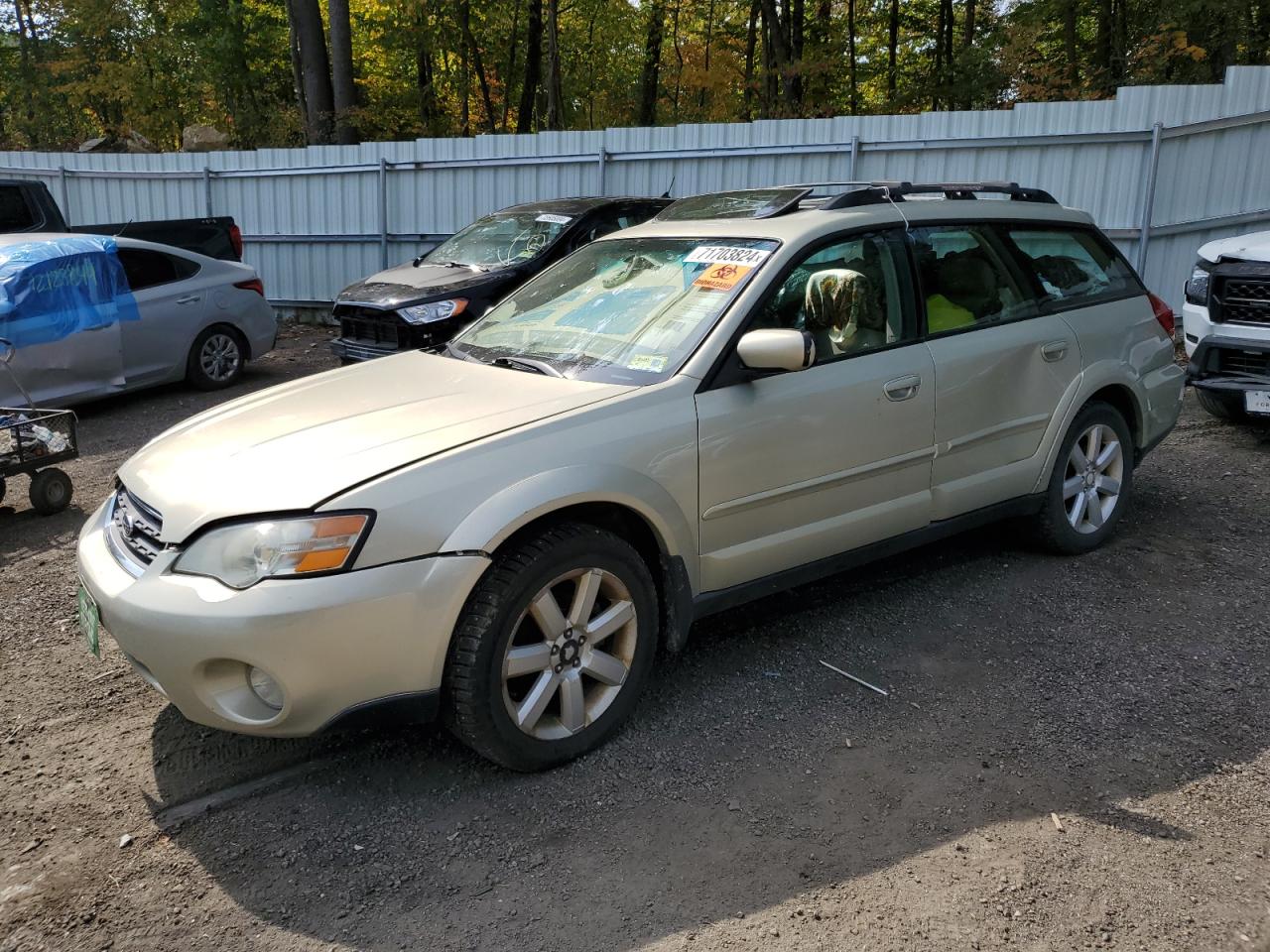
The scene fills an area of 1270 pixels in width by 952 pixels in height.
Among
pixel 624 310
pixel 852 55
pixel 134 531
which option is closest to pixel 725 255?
pixel 624 310

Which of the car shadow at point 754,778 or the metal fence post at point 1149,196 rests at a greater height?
the metal fence post at point 1149,196

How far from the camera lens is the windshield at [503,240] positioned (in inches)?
384

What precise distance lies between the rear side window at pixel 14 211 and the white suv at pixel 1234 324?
1065 cm

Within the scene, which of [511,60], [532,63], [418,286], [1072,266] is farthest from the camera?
[511,60]

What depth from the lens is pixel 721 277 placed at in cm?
397

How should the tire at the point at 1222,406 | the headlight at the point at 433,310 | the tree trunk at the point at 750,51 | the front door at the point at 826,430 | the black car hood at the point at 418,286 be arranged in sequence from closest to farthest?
the front door at the point at 826,430
the tire at the point at 1222,406
the headlight at the point at 433,310
the black car hood at the point at 418,286
the tree trunk at the point at 750,51

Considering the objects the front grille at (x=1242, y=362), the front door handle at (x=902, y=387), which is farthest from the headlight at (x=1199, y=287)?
the front door handle at (x=902, y=387)

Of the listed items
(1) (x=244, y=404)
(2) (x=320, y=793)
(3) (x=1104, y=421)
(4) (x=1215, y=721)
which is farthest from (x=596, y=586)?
(3) (x=1104, y=421)

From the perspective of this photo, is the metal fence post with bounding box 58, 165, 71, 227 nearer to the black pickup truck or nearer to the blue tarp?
the black pickup truck

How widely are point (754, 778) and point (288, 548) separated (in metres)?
1.58

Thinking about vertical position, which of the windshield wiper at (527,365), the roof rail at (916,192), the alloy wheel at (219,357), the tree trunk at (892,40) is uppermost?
the tree trunk at (892,40)

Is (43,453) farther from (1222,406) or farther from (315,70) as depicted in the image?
(315,70)

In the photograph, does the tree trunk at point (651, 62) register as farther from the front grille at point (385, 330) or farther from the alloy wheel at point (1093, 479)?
the alloy wheel at point (1093, 479)

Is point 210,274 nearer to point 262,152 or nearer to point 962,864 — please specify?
point 262,152
